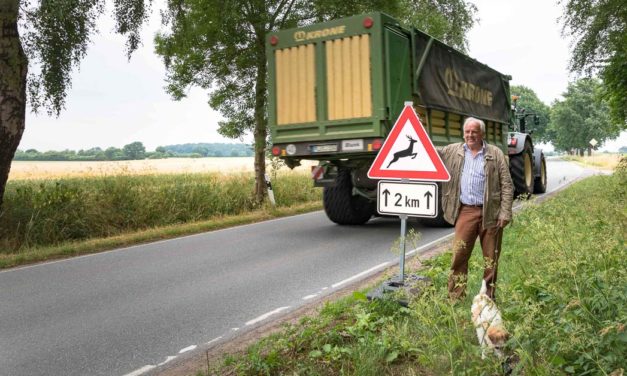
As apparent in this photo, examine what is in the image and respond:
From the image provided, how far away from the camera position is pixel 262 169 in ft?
50.4

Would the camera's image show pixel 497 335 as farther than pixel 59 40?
No

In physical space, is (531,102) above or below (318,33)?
above

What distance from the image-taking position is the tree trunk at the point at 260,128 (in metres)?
14.6

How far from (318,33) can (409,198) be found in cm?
526

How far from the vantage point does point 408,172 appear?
4992 mm

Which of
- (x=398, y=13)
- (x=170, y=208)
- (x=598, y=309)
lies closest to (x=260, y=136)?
(x=170, y=208)

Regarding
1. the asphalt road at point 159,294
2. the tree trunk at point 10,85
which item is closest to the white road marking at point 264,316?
the asphalt road at point 159,294

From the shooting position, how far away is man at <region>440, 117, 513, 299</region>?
182 inches

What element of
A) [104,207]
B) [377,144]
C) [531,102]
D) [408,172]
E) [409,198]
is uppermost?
[531,102]

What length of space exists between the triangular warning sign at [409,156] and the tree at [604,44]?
28.9 feet

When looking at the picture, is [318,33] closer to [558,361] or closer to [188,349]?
[188,349]

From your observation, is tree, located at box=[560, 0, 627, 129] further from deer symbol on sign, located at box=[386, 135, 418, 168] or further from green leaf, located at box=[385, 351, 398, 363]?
green leaf, located at box=[385, 351, 398, 363]

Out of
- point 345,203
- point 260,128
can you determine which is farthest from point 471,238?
point 260,128

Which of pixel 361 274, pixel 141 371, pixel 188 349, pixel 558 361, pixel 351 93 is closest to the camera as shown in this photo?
pixel 558 361
